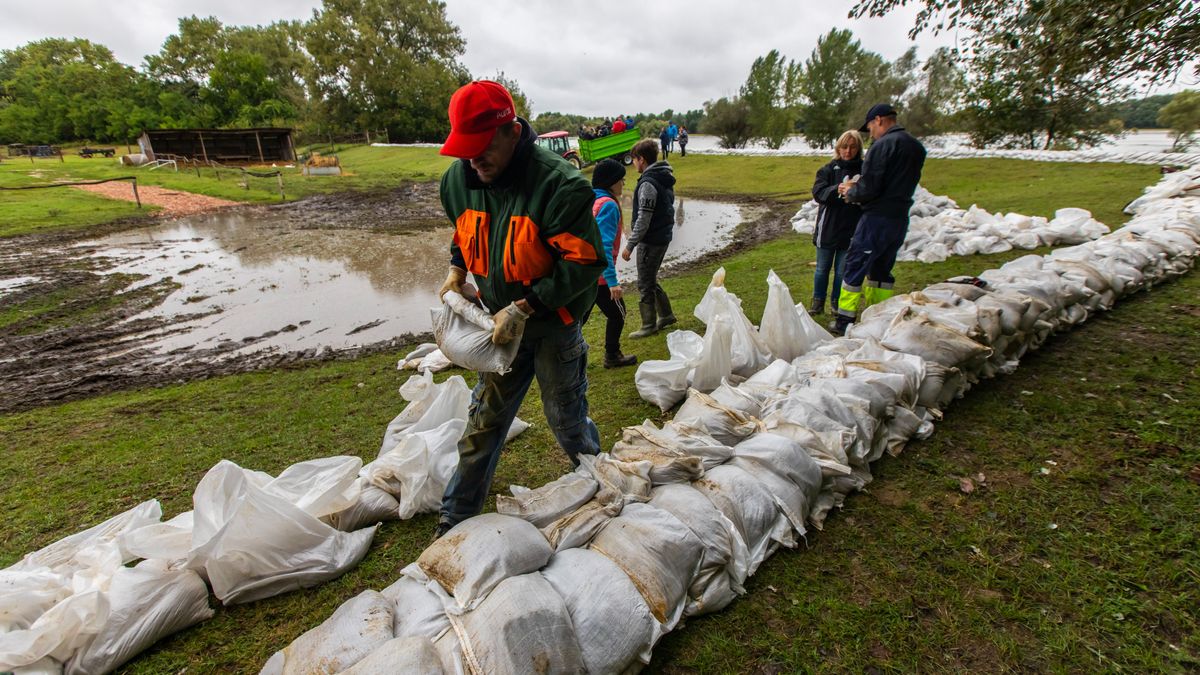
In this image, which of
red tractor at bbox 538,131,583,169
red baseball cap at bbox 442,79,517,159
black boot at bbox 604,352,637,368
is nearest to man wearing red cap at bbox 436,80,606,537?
red baseball cap at bbox 442,79,517,159

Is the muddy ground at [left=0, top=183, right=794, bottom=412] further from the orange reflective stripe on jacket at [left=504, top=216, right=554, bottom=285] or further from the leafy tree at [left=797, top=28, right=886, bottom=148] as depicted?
the leafy tree at [left=797, top=28, right=886, bottom=148]

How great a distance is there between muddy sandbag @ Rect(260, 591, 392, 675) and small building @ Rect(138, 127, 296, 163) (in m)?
35.0

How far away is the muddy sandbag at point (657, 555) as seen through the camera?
1567mm

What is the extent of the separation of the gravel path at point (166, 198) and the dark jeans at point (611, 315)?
16916 millimetres

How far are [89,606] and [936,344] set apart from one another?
3.64 m

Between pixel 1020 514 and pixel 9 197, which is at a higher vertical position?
pixel 9 197

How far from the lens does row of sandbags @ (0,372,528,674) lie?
1550mm

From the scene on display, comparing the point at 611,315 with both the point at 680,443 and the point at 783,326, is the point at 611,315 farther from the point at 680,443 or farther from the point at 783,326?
the point at 680,443

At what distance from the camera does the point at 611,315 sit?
3789 millimetres

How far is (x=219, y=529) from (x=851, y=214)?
454 cm

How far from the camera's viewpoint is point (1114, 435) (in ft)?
8.25

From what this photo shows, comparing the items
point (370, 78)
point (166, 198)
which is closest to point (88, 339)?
point (166, 198)

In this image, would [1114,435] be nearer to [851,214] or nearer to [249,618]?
[851,214]

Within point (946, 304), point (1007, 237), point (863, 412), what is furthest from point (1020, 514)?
point (1007, 237)
